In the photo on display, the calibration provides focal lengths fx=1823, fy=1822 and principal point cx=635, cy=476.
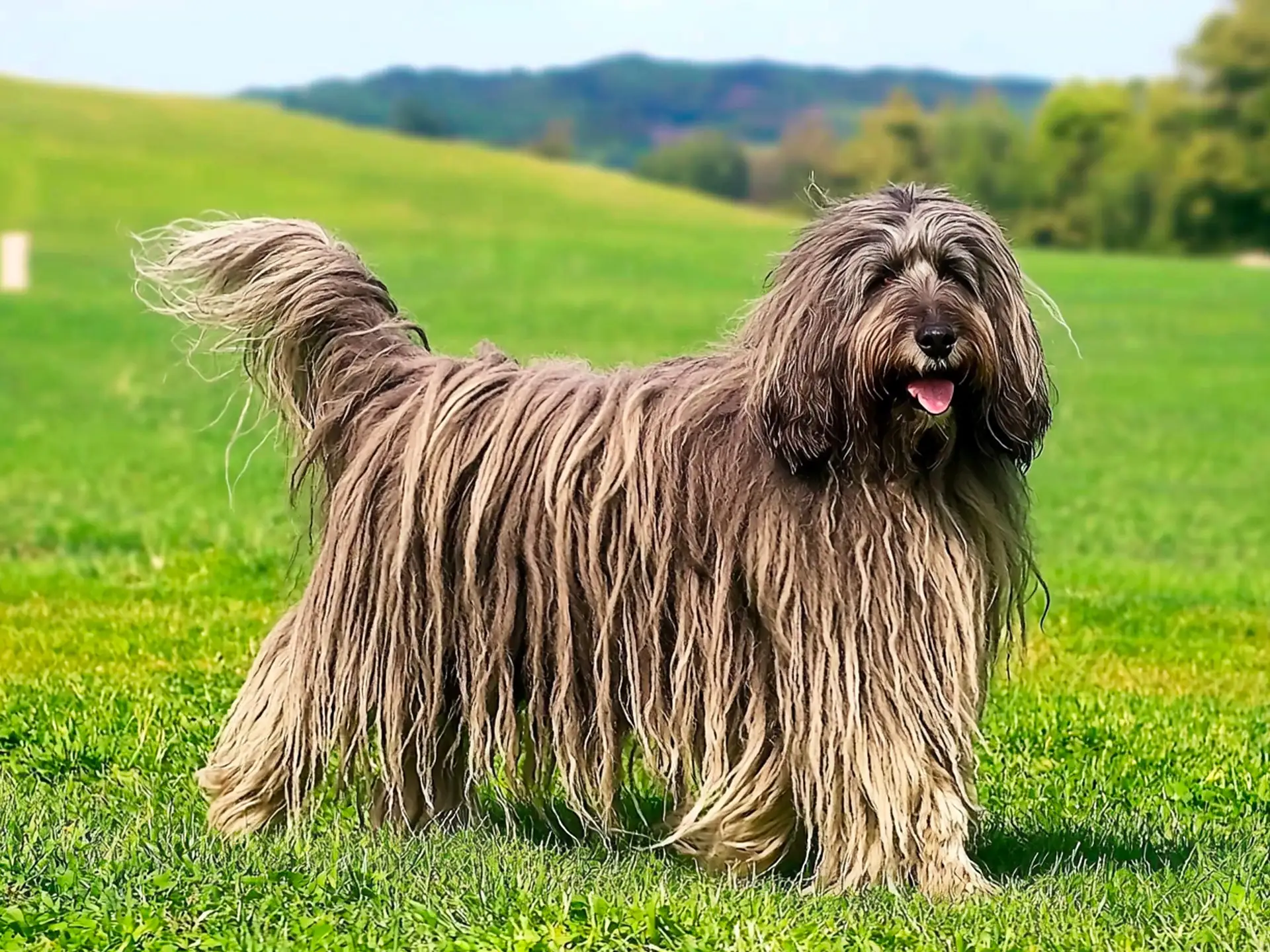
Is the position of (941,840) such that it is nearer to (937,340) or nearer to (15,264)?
(937,340)

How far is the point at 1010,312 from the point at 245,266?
257cm

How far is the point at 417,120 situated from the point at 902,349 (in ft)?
477

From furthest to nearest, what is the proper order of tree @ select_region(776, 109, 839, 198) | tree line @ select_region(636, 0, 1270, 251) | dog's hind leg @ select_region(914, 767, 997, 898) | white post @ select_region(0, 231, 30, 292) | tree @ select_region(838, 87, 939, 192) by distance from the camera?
tree @ select_region(776, 109, 839, 198), tree @ select_region(838, 87, 939, 192), tree line @ select_region(636, 0, 1270, 251), white post @ select_region(0, 231, 30, 292), dog's hind leg @ select_region(914, 767, 997, 898)

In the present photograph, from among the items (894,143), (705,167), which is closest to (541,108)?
(705,167)

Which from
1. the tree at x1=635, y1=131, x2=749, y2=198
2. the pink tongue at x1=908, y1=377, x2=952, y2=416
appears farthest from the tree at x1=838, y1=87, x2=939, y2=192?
the pink tongue at x1=908, y1=377, x2=952, y2=416

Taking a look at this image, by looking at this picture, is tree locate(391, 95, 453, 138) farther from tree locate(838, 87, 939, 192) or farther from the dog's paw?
the dog's paw

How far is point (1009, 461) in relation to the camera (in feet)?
17.5

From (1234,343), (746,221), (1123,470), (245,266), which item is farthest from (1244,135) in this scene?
(245,266)

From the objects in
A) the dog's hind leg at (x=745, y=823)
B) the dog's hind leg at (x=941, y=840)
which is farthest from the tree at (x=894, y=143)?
the dog's hind leg at (x=941, y=840)

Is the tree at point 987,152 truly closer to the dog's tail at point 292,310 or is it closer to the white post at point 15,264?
the white post at point 15,264

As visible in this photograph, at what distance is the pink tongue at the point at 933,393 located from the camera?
4.98 meters

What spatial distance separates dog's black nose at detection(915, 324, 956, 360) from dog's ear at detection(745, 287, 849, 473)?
24 centimetres

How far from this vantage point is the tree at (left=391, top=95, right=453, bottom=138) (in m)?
146

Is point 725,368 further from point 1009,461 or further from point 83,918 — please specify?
point 83,918
